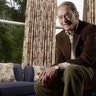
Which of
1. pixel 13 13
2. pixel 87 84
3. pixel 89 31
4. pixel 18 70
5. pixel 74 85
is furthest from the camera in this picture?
pixel 13 13

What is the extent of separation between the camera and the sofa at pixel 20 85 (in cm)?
363

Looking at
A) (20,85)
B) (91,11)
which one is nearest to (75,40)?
(20,85)

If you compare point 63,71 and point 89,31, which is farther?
point 89,31

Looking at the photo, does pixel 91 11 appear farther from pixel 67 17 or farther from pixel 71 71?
pixel 71 71

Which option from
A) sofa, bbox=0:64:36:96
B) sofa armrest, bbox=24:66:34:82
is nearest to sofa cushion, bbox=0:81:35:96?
sofa, bbox=0:64:36:96

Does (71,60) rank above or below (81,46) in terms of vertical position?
below

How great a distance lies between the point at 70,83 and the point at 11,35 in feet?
16.7

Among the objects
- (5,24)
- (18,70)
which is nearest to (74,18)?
(18,70)

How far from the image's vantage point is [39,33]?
6285 millimetres

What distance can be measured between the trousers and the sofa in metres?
1.66

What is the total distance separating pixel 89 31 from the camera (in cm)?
208

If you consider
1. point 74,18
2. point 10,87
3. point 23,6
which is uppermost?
point 23,6

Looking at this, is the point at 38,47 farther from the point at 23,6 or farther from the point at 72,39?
the point at 72,39

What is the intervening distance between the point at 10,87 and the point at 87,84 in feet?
6.42
